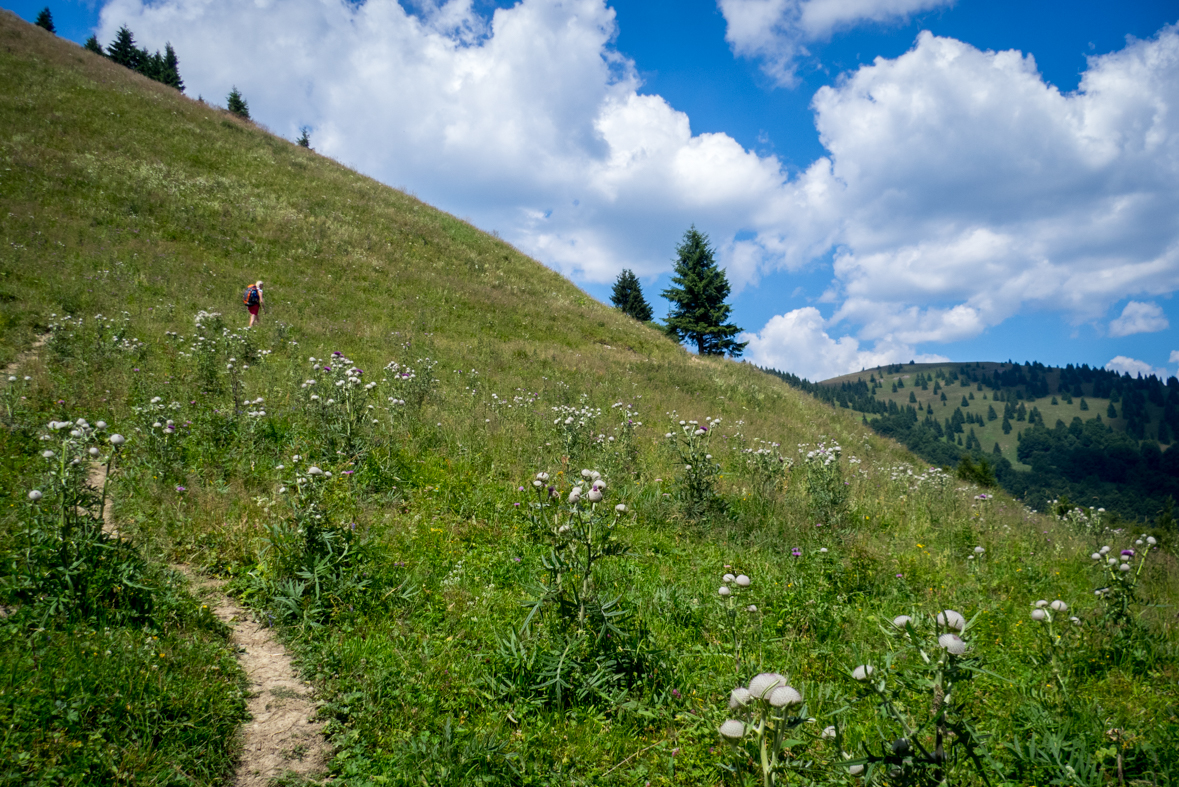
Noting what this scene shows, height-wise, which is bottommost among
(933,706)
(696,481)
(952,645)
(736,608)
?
(736,608)

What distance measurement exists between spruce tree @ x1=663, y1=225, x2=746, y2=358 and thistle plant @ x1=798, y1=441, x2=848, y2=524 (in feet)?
84.7

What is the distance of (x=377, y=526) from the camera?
499 cm

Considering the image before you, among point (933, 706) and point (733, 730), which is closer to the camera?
point (733, 730)

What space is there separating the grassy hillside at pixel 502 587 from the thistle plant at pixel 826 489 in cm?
5

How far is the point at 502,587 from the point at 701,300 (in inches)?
1228

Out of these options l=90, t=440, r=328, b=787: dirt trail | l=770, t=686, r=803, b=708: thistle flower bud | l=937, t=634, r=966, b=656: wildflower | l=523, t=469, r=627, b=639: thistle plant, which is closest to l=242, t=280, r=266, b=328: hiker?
l=90, t=440, r=328, b=787: dirt trail

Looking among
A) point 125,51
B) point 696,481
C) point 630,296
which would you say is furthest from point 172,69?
point 696,481

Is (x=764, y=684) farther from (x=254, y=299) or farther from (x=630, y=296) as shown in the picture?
(x=630, y=296)

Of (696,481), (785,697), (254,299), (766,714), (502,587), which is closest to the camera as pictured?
(785,697)

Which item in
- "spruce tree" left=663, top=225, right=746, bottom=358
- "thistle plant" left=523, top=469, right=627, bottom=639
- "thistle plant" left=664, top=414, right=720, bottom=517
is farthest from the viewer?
"spruce tree" left=663, top=225, right=746, bottom=358

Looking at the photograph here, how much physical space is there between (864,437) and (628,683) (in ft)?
54.4

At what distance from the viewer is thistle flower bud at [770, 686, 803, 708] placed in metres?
1.57

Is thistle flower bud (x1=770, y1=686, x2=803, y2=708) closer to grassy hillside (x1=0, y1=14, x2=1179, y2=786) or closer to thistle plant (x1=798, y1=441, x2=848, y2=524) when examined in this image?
grassy hillside (x1=0, y1=14, x2=1179, y2=786)

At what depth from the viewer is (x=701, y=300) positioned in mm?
33438
